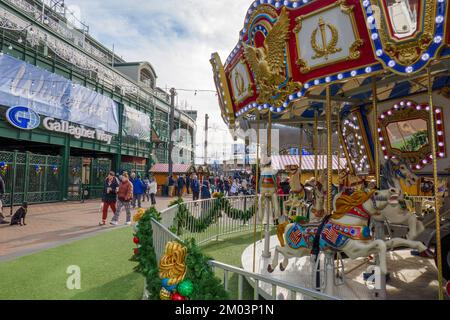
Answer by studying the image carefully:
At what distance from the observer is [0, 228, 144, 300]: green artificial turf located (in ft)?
14.1

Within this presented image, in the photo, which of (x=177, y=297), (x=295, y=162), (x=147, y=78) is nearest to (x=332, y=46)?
(x=177, y=297)

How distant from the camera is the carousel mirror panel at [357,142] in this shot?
6.61 metres

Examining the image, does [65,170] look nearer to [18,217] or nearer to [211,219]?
[18,217]

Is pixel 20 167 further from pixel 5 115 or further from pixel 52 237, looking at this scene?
pixel 52 237

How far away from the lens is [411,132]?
5.82 metres

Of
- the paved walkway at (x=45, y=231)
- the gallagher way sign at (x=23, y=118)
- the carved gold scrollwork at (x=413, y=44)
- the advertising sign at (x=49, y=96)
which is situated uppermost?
the advertising sign at (x=49, y=96)

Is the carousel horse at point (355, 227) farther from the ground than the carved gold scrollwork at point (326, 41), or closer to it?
closer to it

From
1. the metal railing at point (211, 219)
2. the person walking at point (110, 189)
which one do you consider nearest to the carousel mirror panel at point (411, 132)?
the metal railing at point (211, 219)

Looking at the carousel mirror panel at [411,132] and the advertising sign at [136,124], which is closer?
the carousel mirror panel at [411,132]

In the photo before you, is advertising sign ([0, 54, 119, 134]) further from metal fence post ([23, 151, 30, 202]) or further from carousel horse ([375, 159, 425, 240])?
carousel horse ([375, 159, 425, 240])

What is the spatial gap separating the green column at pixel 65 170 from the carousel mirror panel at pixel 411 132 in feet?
51.7

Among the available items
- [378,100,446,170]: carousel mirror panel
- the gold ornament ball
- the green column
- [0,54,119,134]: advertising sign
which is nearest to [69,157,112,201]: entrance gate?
the green column

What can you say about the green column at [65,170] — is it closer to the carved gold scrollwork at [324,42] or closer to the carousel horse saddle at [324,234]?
the carousel horse saddle at [324,234]

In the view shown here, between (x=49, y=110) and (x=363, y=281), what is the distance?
16150 millimetres
